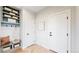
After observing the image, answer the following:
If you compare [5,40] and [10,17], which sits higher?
[10,17]

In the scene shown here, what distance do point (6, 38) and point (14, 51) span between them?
0.26 meters

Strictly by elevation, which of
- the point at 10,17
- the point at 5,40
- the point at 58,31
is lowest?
the point at 5,40

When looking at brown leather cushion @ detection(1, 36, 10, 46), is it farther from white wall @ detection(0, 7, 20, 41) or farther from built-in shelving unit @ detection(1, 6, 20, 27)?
built-in shelving unit @ detection(1, 6, 20, 27)

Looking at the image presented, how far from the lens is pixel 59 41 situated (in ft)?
5.00

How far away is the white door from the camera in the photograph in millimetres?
1409

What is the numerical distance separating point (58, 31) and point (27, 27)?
2.16 feet

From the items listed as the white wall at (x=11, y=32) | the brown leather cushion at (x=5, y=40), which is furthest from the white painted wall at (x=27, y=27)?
the brown leather cushion at (x=5, y=40)

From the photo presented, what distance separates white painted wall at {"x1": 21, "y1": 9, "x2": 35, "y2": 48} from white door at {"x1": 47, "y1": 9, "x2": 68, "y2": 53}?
0.34 meters

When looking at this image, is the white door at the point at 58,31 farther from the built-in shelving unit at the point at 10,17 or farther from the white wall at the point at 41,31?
the built-in shelving unit at the point at 10,17

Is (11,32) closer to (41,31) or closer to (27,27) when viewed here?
(27,27)

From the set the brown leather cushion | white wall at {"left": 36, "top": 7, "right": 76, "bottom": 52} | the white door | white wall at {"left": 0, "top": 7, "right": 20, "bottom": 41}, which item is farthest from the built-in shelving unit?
the white door

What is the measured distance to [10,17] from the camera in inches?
48.9

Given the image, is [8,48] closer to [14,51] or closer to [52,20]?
[14,51]

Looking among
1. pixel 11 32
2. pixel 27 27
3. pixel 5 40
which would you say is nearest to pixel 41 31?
pixel 27 27
